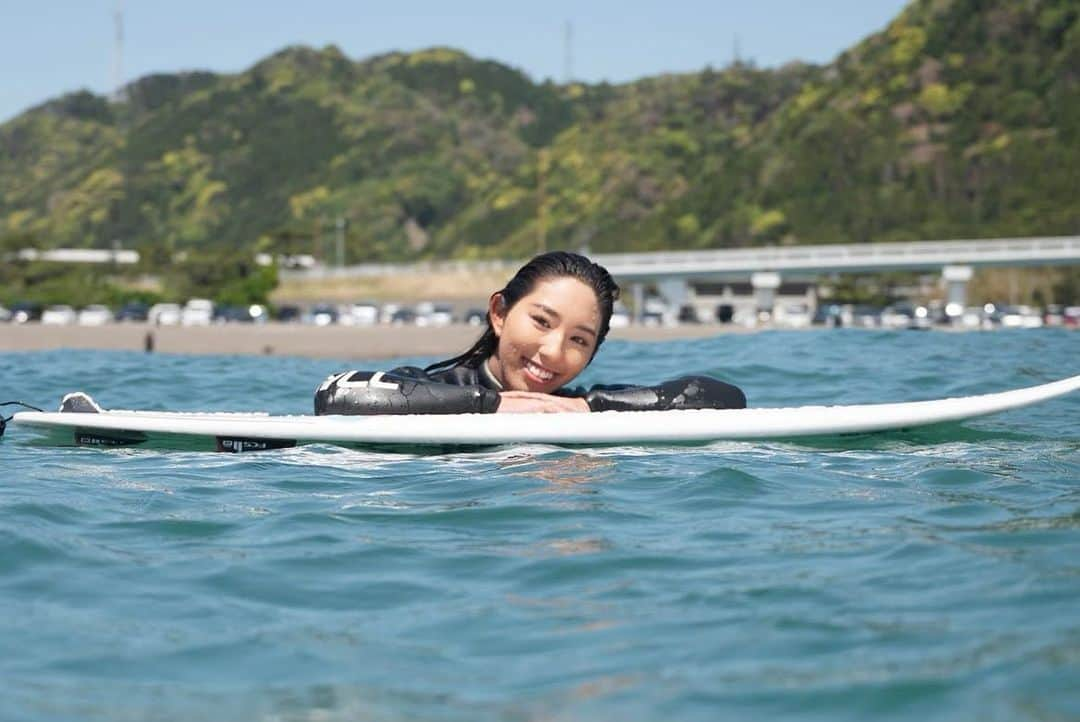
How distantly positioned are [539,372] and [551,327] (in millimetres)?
491

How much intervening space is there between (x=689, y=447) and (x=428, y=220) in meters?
191

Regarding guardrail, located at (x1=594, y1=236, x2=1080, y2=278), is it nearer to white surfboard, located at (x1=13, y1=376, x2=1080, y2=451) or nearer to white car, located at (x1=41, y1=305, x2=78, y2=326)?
white car, located at (x1=41, y1=305, x2=78, y2=326)

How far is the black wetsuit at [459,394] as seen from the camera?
348 inches

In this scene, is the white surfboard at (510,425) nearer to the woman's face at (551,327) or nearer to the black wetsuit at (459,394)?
the black wetsuit at (459,394)

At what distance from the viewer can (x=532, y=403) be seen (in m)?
8.72

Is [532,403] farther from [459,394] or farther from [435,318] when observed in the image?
[435,318]

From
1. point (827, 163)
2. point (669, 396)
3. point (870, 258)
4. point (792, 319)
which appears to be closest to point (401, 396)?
point (669, 396)

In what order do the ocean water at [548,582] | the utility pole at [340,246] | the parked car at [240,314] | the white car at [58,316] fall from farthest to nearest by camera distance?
the utility pole at [340,246] → the parked car at [240,314] → the white car at [58,316] → the ocean water at [548,582]

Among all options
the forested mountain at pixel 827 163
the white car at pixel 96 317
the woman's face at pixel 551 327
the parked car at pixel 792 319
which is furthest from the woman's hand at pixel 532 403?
the forested mountain at pixel 827 163

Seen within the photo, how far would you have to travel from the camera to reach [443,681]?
436 centimetres

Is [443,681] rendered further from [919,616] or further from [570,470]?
[570,470]

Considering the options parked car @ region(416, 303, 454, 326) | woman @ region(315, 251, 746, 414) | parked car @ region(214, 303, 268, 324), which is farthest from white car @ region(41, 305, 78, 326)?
woman @ region(315, 251, 746, 414)

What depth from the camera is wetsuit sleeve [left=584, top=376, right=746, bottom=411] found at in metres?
9.17

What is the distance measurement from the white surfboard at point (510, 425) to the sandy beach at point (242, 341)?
20.0 m
